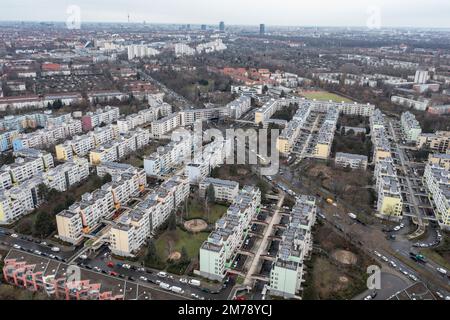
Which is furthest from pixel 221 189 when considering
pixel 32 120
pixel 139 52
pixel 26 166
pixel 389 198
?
pixel 139 52

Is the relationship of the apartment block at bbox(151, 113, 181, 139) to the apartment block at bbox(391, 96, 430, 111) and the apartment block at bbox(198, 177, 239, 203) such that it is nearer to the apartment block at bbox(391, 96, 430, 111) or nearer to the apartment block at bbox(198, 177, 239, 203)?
the apartment block at bbox(198, 177, 239, 203)

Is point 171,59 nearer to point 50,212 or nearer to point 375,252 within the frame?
point 50,212

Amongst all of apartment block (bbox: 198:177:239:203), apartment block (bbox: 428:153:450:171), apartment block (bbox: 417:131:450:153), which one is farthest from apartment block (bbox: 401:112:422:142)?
apartment block (bbox: 198:177:239:203)

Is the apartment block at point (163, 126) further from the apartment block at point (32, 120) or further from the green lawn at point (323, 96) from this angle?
the green lawn at point (323, 96)

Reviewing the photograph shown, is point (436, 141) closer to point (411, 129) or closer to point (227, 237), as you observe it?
point (411, 129)

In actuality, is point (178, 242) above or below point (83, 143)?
below

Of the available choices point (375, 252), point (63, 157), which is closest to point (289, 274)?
point (375, 252)
